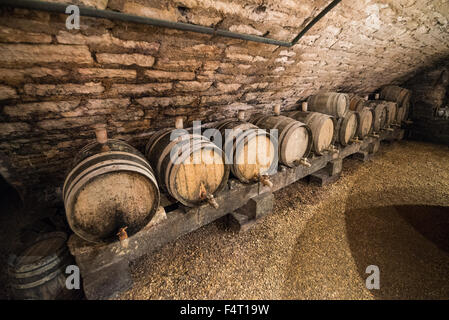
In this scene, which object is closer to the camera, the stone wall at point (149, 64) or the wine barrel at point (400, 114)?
the stone wall at point (149, 64)

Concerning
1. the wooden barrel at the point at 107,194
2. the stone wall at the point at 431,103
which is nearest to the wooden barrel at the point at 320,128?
the wooden barrel at the point at 107,194

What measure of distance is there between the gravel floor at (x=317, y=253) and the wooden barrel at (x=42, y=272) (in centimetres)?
66

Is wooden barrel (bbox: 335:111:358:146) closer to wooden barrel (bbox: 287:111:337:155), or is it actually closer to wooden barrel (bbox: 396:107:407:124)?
wooden barrel (bbox: 287:111:337:155)

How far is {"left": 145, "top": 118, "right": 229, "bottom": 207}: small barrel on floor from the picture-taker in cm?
203

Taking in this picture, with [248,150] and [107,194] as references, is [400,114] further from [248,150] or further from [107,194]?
[107,194]

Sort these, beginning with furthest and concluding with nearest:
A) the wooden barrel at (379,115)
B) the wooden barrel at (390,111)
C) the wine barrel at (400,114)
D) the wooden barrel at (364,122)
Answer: the wine barrel at (400,114), the wooden barrel at (390,111), the wooden barrel at (379,115), the wooden barrel at (364,122)

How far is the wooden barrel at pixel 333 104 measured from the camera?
13.0 feet


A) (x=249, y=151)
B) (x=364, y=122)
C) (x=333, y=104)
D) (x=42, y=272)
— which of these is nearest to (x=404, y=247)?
(x=249, y=151)

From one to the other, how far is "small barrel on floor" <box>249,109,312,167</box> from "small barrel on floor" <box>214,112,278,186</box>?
26 cm

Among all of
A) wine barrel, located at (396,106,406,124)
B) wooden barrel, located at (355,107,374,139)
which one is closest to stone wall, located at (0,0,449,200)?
wooden barrel, located at (355,107,374,139)

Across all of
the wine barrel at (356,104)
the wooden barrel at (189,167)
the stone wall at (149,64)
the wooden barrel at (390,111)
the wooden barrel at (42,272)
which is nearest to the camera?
the stone wall at (149,64)

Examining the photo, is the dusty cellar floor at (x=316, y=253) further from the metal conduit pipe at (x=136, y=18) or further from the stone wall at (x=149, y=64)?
the metal conduit pipe at (x=136, y=18)

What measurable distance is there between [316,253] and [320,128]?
2045mm

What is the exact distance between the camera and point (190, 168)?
2.10m
